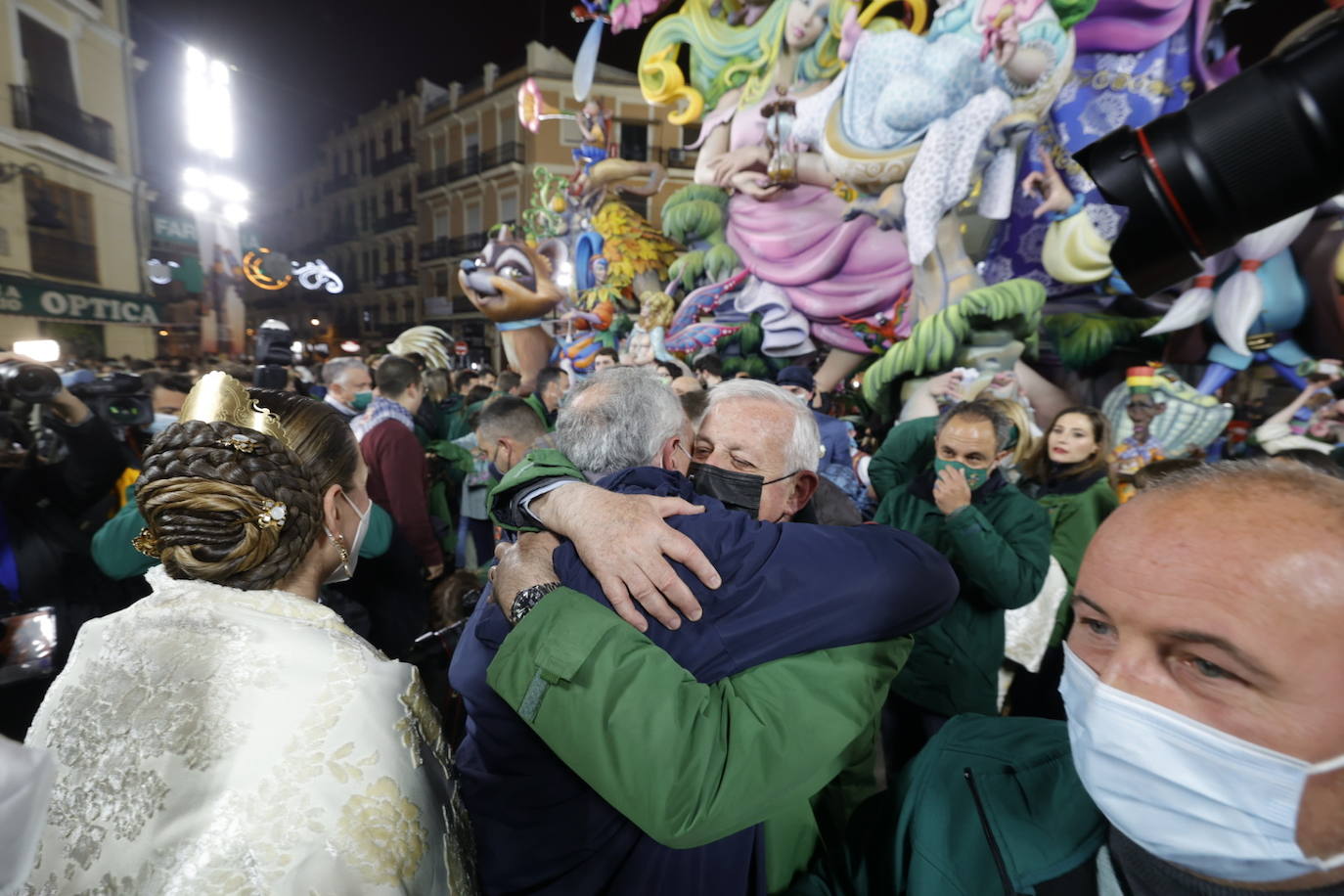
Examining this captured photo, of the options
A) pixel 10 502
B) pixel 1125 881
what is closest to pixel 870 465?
pixel 1125 881

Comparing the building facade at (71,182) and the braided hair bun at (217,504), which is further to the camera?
the building facade at (71,182)

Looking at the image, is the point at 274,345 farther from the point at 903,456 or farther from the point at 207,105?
the point at 207,105

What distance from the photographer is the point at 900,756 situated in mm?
2490

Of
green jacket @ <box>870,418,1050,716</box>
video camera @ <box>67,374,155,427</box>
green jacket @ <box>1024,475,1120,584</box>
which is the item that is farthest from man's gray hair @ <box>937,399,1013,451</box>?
video camera @ <box>67,374,155,427</box>

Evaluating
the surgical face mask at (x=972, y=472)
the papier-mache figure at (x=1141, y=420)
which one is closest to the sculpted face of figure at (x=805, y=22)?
the papier-mache figure at (x=1141, y=420)

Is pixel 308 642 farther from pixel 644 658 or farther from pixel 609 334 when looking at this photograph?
pixel 609 334

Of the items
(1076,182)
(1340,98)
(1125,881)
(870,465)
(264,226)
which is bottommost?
(1125,881)

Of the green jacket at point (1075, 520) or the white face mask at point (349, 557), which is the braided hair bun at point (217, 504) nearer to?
the white face mask at point (349, 557)

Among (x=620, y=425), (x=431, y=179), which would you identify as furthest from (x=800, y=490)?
(x=431, y=179)

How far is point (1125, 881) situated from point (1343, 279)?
5.84m

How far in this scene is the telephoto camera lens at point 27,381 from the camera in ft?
6.38

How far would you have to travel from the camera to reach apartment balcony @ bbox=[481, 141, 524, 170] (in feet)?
82.0

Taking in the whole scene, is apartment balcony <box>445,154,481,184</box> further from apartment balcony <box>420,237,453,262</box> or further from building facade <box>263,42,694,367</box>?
apartment balcony <box>420,237,453,262</box>

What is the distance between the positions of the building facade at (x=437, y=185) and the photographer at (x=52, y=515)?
15247 mm
